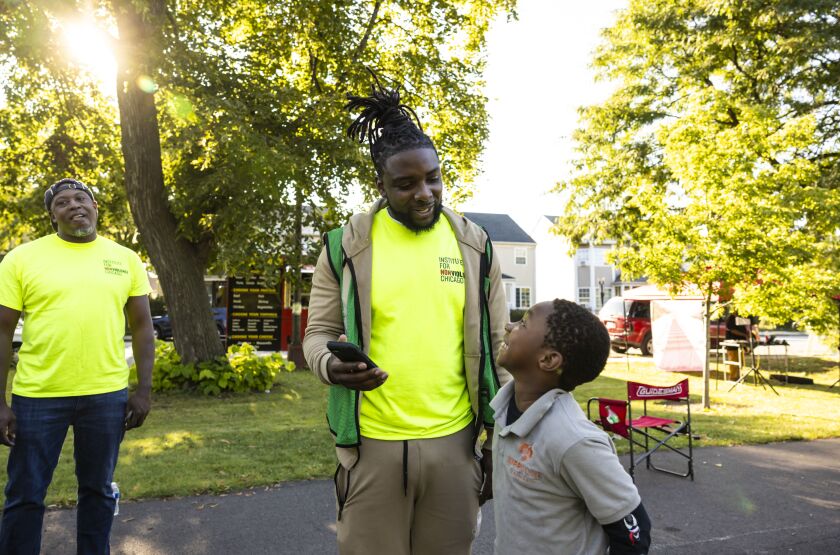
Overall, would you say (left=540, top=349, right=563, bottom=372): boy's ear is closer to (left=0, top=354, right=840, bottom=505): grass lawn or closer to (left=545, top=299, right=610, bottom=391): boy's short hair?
(left=545, top=299, right=610, bottom=391): boy's short hair

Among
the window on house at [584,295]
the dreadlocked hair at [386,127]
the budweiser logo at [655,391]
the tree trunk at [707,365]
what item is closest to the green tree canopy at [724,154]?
the tree trunk at [707,365]

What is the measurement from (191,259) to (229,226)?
1014mm

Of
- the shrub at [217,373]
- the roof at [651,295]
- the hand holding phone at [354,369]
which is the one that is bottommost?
the shrub at [217,373]

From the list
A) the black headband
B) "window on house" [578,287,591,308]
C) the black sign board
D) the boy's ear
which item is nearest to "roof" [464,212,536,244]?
"window on house" [578,287,591,308]

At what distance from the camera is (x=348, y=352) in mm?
1779

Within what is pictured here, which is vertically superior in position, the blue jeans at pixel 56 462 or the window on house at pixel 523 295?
the window on house at pixel 523 295

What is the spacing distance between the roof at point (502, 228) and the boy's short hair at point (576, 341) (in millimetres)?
46162

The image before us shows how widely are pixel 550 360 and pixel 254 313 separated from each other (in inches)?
705

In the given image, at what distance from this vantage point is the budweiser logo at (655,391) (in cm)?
591

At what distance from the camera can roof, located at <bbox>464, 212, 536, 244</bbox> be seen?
48.9m

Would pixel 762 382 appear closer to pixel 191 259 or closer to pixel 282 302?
pixel 191 259

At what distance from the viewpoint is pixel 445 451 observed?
2.05 meters

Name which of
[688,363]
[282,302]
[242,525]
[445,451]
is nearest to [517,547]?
[445,451]

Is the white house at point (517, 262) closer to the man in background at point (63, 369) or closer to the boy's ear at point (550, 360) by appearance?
the man in background at point (63, 369)
